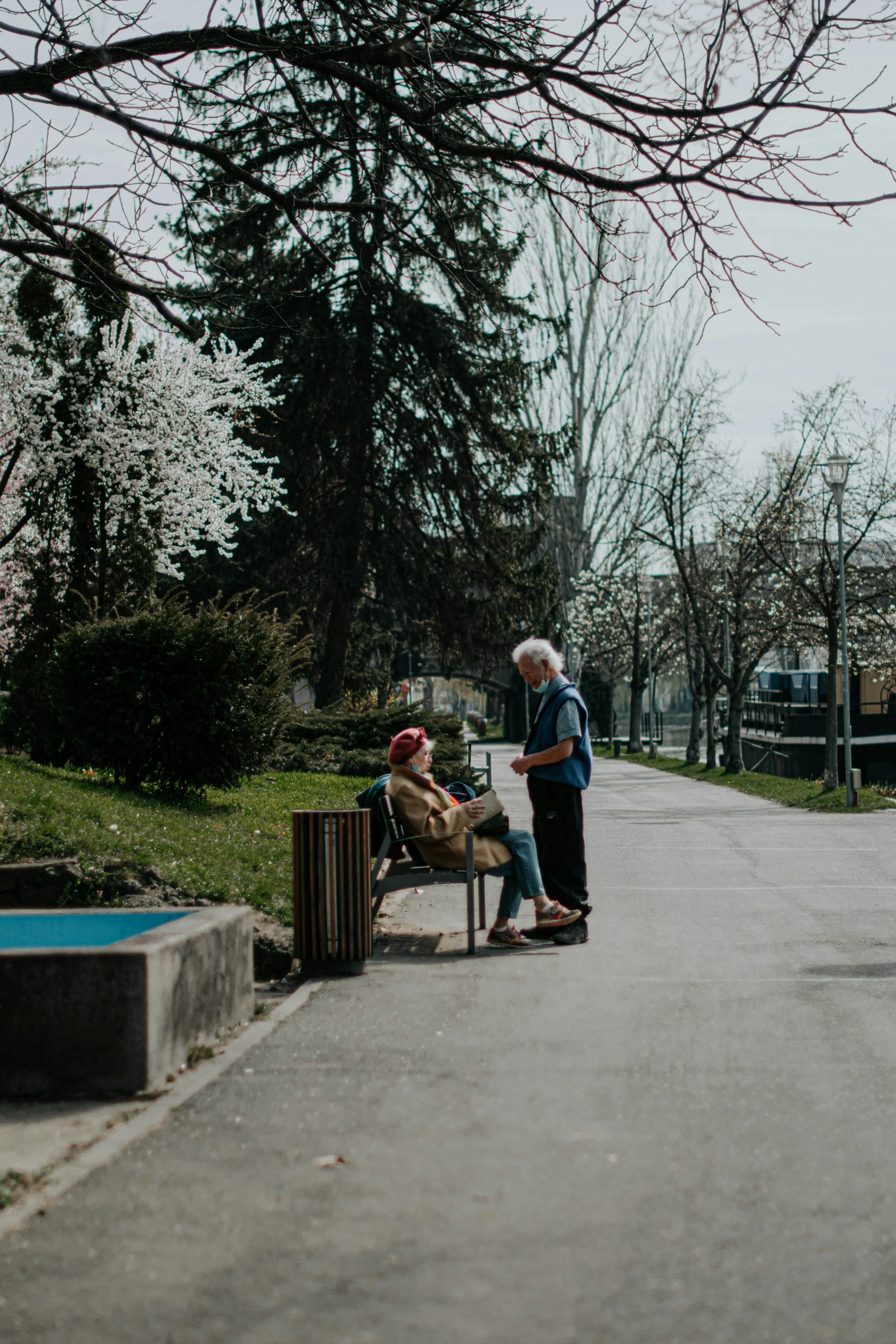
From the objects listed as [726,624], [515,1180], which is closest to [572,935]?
[515,1180]

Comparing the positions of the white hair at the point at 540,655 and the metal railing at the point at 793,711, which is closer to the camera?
the white hair at the point at 540,655

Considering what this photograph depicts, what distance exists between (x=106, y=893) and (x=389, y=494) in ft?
75.6

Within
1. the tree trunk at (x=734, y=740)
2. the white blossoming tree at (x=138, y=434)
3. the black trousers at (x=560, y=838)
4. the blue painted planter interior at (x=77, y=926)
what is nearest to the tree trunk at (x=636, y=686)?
the tree trunk at (x=734, y=740)

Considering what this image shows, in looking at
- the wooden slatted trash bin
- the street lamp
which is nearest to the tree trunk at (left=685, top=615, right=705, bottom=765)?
the street lamp

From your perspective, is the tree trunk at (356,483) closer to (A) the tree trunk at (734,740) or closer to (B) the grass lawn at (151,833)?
(A) the tree trunk at (734,740)

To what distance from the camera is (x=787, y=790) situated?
84.1ft

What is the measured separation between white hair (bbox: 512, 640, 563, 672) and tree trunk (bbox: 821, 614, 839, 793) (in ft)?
55.3

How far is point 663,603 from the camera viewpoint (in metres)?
57.3

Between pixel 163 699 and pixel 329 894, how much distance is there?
5922 millimetres

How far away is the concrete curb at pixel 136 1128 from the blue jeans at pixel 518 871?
2.18 m

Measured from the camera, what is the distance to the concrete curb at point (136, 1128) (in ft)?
12.4

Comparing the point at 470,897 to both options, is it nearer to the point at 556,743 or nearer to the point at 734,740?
the point at 556,743

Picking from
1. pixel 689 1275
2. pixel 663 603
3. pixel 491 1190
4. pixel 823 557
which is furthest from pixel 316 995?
pixel 663 603

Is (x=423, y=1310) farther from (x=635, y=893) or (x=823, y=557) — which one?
(x=823, y=557)
